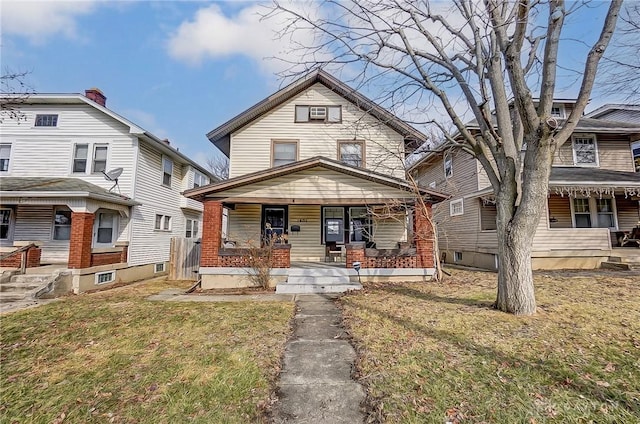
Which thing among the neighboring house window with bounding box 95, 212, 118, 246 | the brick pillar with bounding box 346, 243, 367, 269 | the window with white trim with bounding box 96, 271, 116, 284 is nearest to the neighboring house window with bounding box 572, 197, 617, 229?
the brick pillar with bounding box 346, 243, 367, 269

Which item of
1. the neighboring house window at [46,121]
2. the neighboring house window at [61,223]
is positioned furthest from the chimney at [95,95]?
the neighboring house window at [61,223]

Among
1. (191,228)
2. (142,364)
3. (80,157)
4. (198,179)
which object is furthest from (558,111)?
(80,157)

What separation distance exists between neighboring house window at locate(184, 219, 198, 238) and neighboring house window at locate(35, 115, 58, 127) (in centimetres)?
786

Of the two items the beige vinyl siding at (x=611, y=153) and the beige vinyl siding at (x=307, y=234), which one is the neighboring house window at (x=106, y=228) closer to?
the beige vinyl siding at (x=307, y=234)

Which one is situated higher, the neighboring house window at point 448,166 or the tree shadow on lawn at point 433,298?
the neighboring house window at point 448,166

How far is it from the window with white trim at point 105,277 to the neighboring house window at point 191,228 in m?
6.21

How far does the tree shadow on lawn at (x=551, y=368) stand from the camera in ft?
10.1

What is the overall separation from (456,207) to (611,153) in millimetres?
8061

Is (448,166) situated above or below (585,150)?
below

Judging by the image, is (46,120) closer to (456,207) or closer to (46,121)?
(46,121)

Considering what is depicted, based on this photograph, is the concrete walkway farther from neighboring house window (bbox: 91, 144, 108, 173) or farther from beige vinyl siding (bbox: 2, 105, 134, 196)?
neighboring house window (bbox: 91, 144, 108, 173)

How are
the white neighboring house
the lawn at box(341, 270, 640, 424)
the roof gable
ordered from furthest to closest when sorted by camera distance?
the roof gable, the white neighboring house, the lawn at box(341, 270, 640, 424)

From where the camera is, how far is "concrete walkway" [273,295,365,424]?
2941 millimetres

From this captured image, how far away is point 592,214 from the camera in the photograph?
→ 1399 cm
